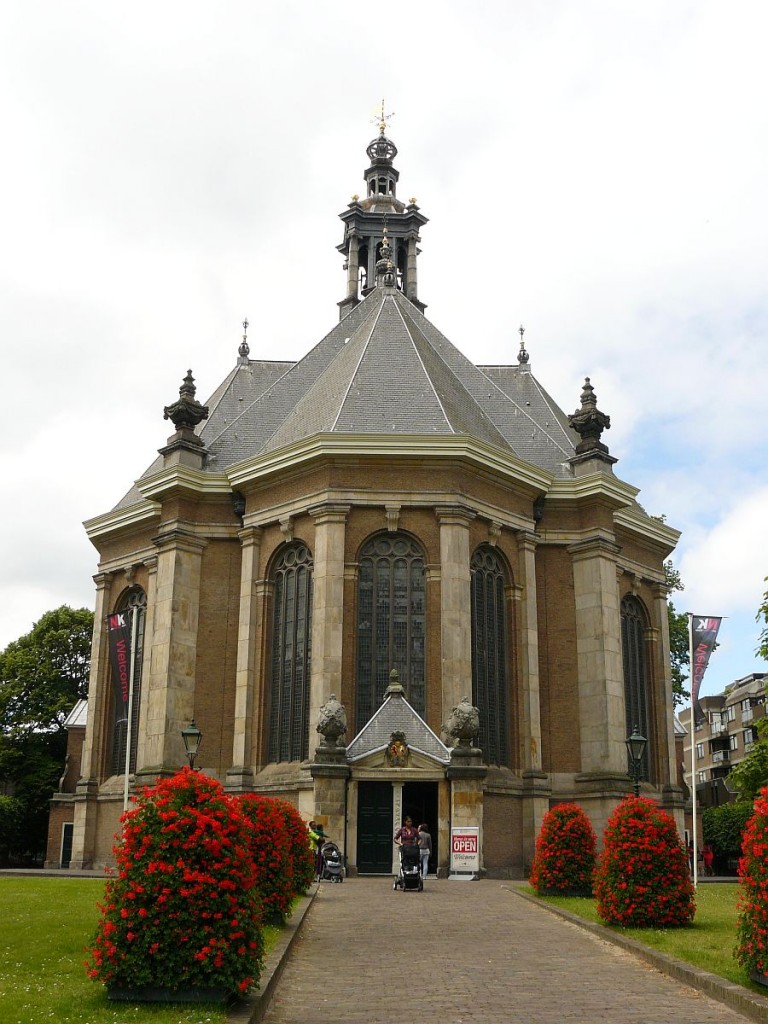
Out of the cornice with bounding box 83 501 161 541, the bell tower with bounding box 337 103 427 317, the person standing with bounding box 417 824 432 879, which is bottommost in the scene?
the person standing with bounding box 417 824 432 879

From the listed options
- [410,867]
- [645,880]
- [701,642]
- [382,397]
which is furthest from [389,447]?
[645,880]

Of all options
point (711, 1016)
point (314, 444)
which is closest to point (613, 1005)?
point (711, 1016)

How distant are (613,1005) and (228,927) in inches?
162

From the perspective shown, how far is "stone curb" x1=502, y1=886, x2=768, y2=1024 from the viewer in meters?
10.6

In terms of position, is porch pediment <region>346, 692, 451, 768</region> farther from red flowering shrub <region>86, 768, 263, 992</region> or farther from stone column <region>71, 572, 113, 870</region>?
red flowering shrub <region>86, 768, 263, 992</region>

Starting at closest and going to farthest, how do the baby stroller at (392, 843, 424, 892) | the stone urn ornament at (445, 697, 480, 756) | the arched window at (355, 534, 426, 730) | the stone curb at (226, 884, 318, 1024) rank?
the stone curb at (226, 884, 318, 1024)
the baby stroller at (392, 843, 424, 892)
the stone urn ornament at (445, 697, 480, 756)
the arched window at (355, 534, 426, 730)

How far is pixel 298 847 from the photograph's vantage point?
20.0 m

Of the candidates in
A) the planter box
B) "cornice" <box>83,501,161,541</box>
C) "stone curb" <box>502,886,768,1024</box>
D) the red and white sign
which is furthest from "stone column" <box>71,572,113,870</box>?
the planter box

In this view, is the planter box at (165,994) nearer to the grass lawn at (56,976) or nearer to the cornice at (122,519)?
the grass lawn at (56,976)

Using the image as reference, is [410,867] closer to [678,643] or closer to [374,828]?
[374,828]

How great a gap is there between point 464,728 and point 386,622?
5.05 m

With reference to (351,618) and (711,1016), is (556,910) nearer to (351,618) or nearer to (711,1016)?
(711,1016)

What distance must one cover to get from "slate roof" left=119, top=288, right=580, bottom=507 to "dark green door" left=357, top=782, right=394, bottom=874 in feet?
38.1

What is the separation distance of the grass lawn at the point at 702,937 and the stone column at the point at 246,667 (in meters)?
14.9
